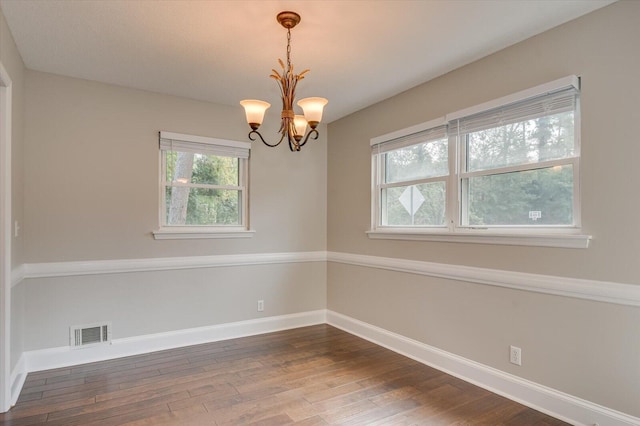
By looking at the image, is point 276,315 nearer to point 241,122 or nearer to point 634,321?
point 241,122

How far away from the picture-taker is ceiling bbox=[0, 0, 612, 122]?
2.30m

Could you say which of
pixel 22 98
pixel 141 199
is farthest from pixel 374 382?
pixel 22 98

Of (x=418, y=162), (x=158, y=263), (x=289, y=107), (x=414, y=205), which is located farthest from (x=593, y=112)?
(x=158, y=263)

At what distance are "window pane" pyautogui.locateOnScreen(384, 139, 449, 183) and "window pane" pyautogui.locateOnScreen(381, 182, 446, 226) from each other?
0.36 feet

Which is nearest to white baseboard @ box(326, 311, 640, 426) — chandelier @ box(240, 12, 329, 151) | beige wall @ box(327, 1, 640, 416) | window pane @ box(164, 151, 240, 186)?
beige wall @ box(327, 1, 640, 416)

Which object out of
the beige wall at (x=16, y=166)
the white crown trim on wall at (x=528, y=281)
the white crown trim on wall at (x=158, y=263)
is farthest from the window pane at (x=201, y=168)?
the white crown trim on wall at (x=528, y=281)

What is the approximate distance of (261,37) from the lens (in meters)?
2.67

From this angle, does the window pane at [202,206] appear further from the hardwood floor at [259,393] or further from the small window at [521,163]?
the small window at [521,163]

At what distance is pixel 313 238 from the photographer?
482 cm

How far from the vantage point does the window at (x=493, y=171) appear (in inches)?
98.8

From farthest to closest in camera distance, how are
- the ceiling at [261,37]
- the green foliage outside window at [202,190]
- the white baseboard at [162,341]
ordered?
the green foliage outside window at [202,190] < the white baseboard at [162,341] < the ceiling at [261,37]

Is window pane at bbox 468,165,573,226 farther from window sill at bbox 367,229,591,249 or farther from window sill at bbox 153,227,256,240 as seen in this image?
window sill at bbox 153,227,256,240

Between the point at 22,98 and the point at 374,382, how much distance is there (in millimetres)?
3780

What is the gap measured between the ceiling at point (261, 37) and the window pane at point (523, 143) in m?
0.62
